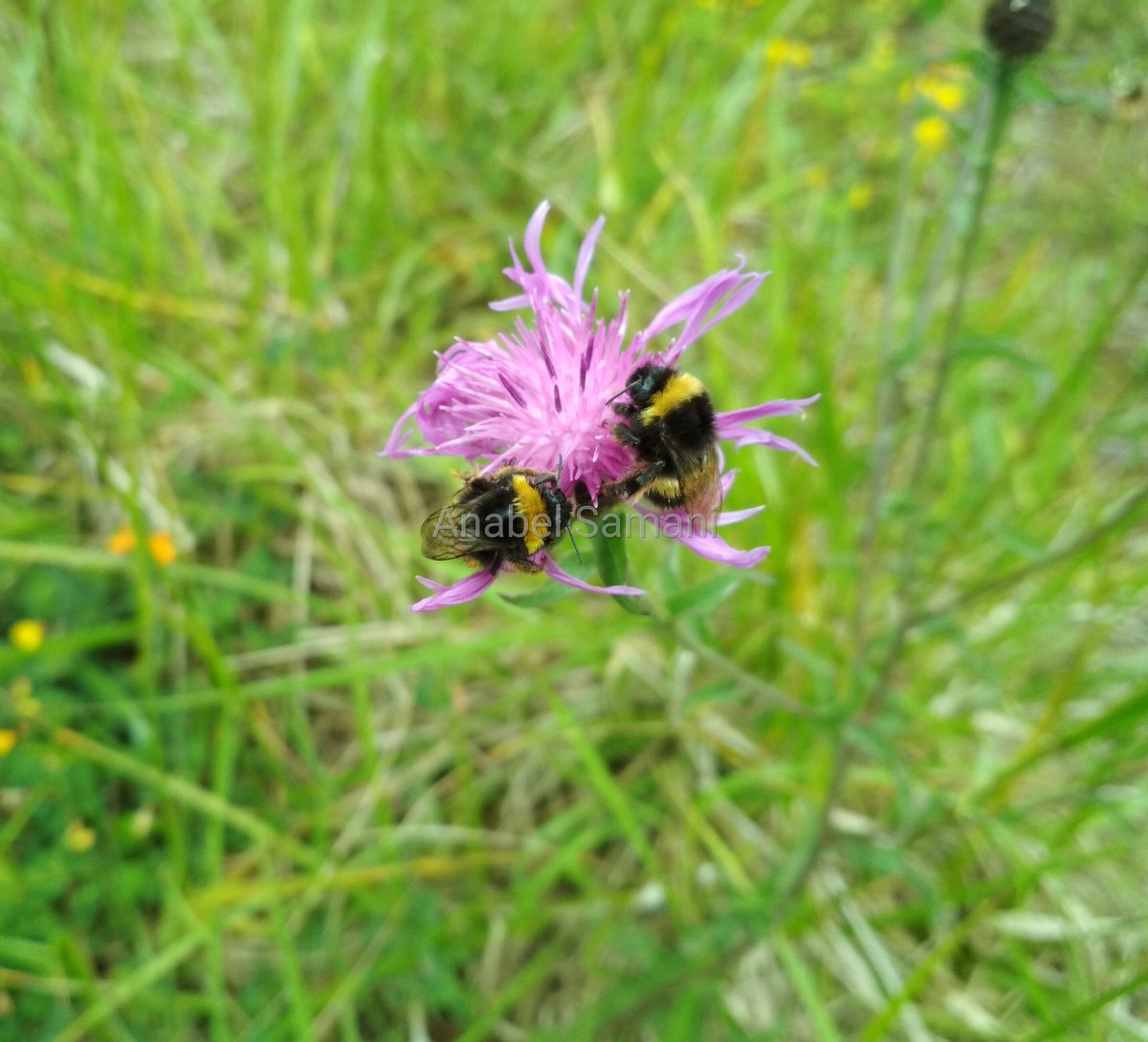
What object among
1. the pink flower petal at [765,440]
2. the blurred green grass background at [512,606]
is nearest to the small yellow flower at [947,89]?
the blurred green grass background at [512,606]

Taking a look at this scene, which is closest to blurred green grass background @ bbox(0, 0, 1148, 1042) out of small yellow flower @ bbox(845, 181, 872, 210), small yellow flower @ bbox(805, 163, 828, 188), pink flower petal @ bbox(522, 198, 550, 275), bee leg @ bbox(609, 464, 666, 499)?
small yellow flower @ bbox(845, 181, 872, 210)

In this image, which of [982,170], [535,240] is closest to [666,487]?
[535,240]

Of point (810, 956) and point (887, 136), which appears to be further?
point (887, 136)

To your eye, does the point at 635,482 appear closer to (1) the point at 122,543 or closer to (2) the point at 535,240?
(2) the point at 535,240

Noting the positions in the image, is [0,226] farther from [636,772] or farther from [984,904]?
[984,904]

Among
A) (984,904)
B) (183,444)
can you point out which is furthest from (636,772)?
(183,444)

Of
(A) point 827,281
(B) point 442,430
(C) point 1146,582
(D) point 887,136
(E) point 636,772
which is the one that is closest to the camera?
(B) point 442,430

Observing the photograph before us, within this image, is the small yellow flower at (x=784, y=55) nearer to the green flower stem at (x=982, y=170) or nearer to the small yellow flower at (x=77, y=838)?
the green flower stem at (x=982, y=170)
